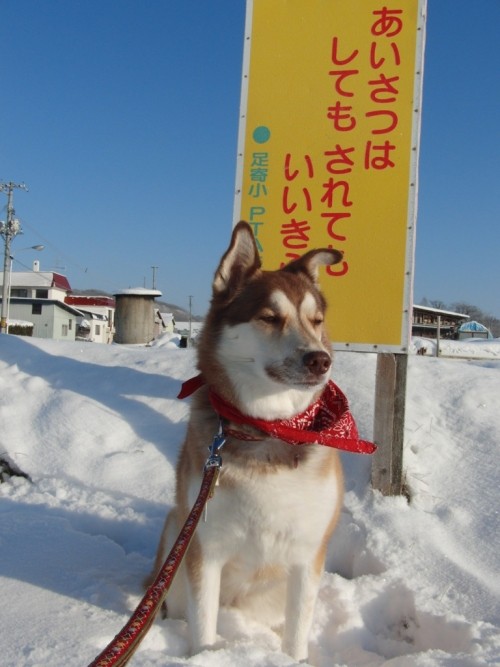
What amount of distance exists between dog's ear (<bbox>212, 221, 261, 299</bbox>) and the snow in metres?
1.49

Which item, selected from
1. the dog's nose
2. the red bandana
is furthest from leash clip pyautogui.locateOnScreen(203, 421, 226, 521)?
the dog's nose

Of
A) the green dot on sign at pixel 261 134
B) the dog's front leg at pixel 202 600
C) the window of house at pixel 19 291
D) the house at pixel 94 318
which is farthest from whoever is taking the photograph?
the house at pixel 94 318

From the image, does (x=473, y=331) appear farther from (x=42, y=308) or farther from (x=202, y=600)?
(x=202, y=600)

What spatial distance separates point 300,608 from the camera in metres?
2.38

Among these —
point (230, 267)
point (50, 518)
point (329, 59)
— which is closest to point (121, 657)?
point (230, 267)

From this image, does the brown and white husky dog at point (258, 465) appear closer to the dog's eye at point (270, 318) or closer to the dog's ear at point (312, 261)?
the dog's eye at point (270, 318)

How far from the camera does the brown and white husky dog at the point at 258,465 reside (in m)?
2.20

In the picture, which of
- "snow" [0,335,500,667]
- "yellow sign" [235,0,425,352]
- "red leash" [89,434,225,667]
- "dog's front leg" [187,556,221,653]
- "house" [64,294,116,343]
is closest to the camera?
"red leash" [89,434,225,667]

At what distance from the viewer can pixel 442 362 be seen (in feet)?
18.5

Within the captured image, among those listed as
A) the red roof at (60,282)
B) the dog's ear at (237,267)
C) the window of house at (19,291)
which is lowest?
the dog's ear at (237,267)

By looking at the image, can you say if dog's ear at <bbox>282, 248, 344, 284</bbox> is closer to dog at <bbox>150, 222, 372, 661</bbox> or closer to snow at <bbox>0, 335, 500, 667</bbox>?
dog at <bbox>150, 222, 372, 661</bbox>

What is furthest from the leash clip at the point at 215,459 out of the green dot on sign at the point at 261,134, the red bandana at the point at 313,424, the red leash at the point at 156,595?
the green dot on sign at the point at 261,134

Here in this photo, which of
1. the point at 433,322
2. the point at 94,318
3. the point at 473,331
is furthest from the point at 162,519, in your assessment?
the point at 94,318

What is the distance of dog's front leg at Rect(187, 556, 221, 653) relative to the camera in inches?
89.6
